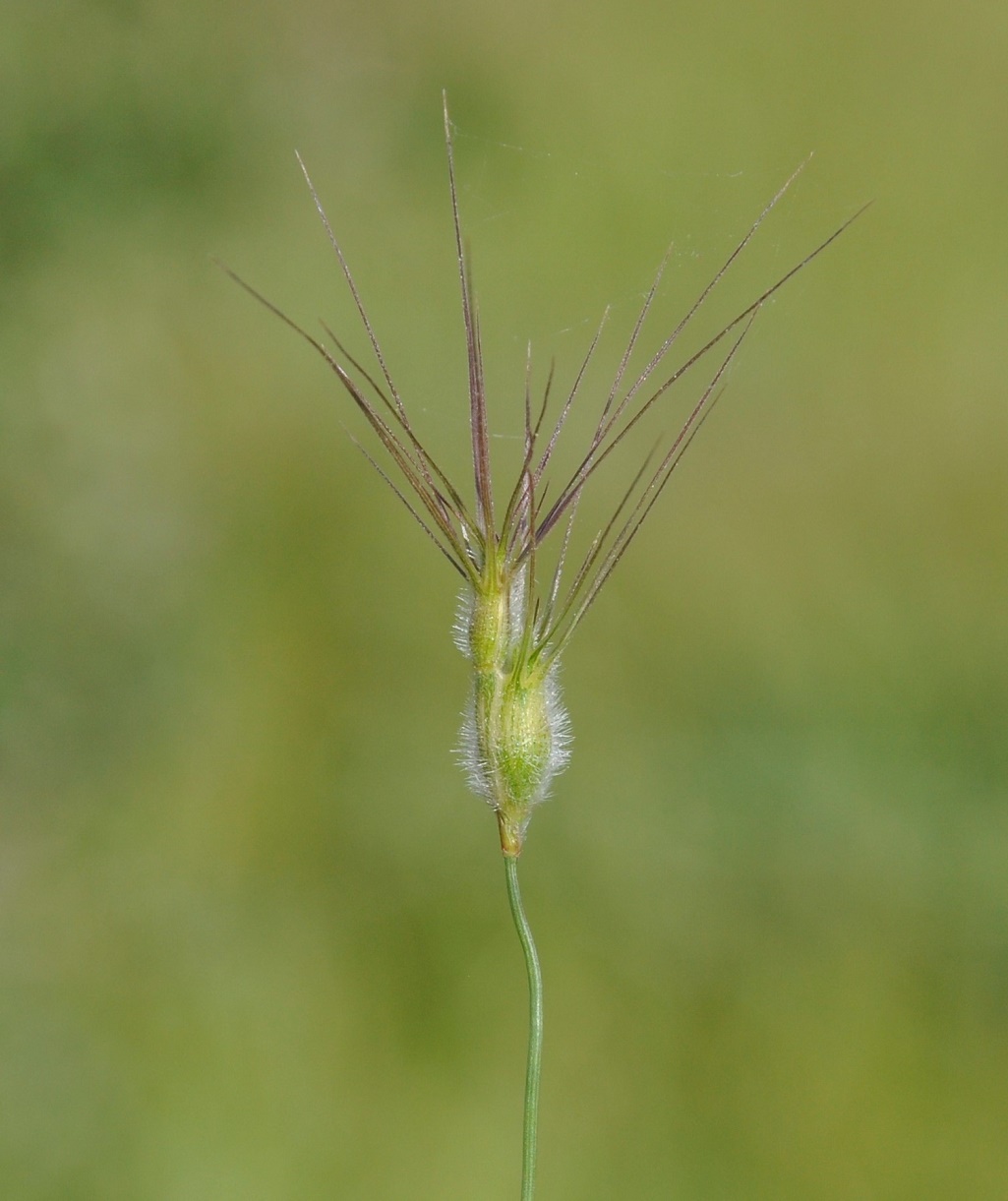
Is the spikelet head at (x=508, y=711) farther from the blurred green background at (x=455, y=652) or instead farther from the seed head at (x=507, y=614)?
the blurred green background at (x=455, y=652)

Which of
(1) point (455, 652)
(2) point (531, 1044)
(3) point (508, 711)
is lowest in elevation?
(2) point (531, 1044)

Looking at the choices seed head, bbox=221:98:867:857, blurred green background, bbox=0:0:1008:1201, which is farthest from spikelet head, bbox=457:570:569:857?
blurred green background, bbox=0:0:1008:1201

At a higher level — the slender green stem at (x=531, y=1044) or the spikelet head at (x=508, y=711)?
the spikelet head at (x=508, y=711)

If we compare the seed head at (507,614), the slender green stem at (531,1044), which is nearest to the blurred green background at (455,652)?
the seed head at (507,614)

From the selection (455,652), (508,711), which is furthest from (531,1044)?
(455,652)

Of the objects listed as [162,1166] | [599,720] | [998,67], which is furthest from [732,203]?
[162,1166]

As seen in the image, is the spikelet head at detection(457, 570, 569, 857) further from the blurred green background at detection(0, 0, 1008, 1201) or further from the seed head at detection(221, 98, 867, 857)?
the blurred green background at detection(0, 0, 1008, 1201)

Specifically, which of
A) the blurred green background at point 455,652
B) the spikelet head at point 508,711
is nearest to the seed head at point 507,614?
the spikelet head at point 508,711

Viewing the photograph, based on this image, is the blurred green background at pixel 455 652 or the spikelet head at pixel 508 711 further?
the blurred green background at pixel 455 652

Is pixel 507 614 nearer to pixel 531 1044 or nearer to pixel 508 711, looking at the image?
pixel 508 711
